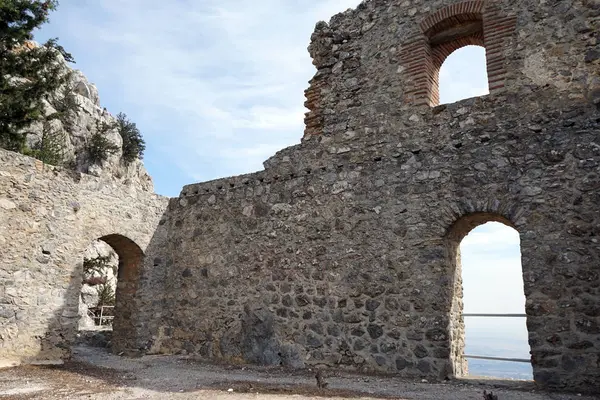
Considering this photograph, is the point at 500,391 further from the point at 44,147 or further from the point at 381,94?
the point at 44,147

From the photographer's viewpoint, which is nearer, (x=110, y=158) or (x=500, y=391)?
(x=500, y=391)

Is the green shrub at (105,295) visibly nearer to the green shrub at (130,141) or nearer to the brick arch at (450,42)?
the green shrub at (130,141)

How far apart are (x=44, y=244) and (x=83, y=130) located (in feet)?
57.2

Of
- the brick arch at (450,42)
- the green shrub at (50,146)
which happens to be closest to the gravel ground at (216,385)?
the brick arch at (450,42)

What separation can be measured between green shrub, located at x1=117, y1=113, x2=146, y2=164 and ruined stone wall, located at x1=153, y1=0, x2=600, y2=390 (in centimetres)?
1850

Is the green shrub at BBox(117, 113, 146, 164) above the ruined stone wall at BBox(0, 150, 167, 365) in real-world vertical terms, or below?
above

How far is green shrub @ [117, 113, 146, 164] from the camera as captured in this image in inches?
999

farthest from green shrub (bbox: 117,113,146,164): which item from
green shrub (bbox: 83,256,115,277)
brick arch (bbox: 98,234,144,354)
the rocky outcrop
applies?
brick arch (bbox: 98,234,144,354)

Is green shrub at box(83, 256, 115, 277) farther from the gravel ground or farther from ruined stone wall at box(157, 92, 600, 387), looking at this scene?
the gravel ground

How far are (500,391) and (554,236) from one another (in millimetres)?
1896

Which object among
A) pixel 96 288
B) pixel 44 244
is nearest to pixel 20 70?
pixel 44 244

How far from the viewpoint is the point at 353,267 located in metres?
6.79

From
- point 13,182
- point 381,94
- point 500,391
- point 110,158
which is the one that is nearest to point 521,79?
point 381,94

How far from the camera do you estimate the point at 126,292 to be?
29.1 feet
